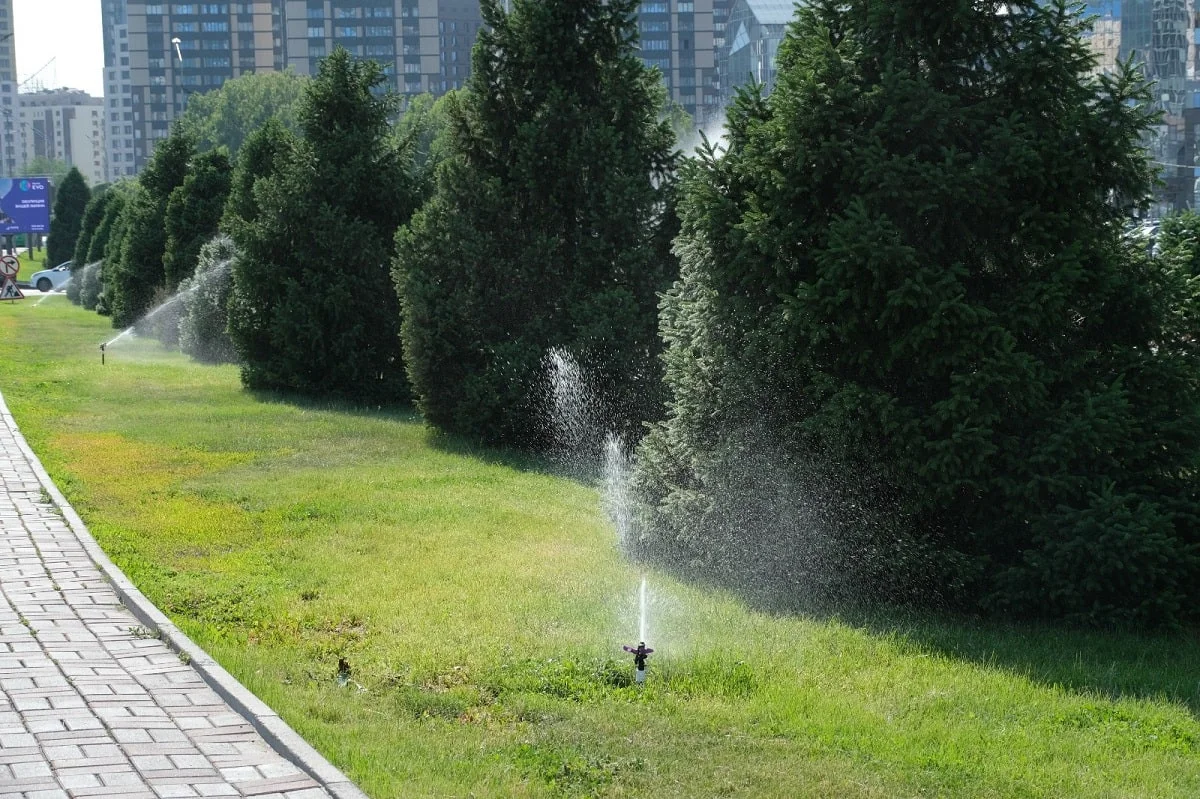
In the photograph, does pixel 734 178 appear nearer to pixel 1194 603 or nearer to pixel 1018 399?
pixel 1018 399

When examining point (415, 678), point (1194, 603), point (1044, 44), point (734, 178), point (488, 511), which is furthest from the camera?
point (488, 511)

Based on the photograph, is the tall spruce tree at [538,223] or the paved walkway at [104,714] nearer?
the paved walkway at [104,714]

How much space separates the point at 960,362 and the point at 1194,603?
2041mm

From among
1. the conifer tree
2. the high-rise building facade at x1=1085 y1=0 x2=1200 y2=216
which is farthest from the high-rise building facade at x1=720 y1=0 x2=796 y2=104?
the conifer tree

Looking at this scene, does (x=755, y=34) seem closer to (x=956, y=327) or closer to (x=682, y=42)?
(x=682, y=42)

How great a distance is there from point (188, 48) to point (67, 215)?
96308 mm

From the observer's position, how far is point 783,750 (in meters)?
6.02

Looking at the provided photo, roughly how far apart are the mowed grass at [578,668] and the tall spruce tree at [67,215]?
77.8 meters

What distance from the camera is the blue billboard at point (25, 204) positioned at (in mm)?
88625

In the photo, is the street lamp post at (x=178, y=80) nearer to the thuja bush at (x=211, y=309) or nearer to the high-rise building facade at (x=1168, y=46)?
the high-rise building facade at (x=1168, y=46)

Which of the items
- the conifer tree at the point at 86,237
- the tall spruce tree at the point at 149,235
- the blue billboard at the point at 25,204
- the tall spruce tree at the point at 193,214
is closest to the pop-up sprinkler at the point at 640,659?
the tall spruce tree at the point at 193,214

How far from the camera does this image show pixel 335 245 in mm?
22156

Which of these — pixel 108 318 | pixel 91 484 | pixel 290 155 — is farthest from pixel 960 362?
pixel 108 318

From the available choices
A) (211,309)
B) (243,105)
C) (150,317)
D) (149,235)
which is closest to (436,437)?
(211,309)
